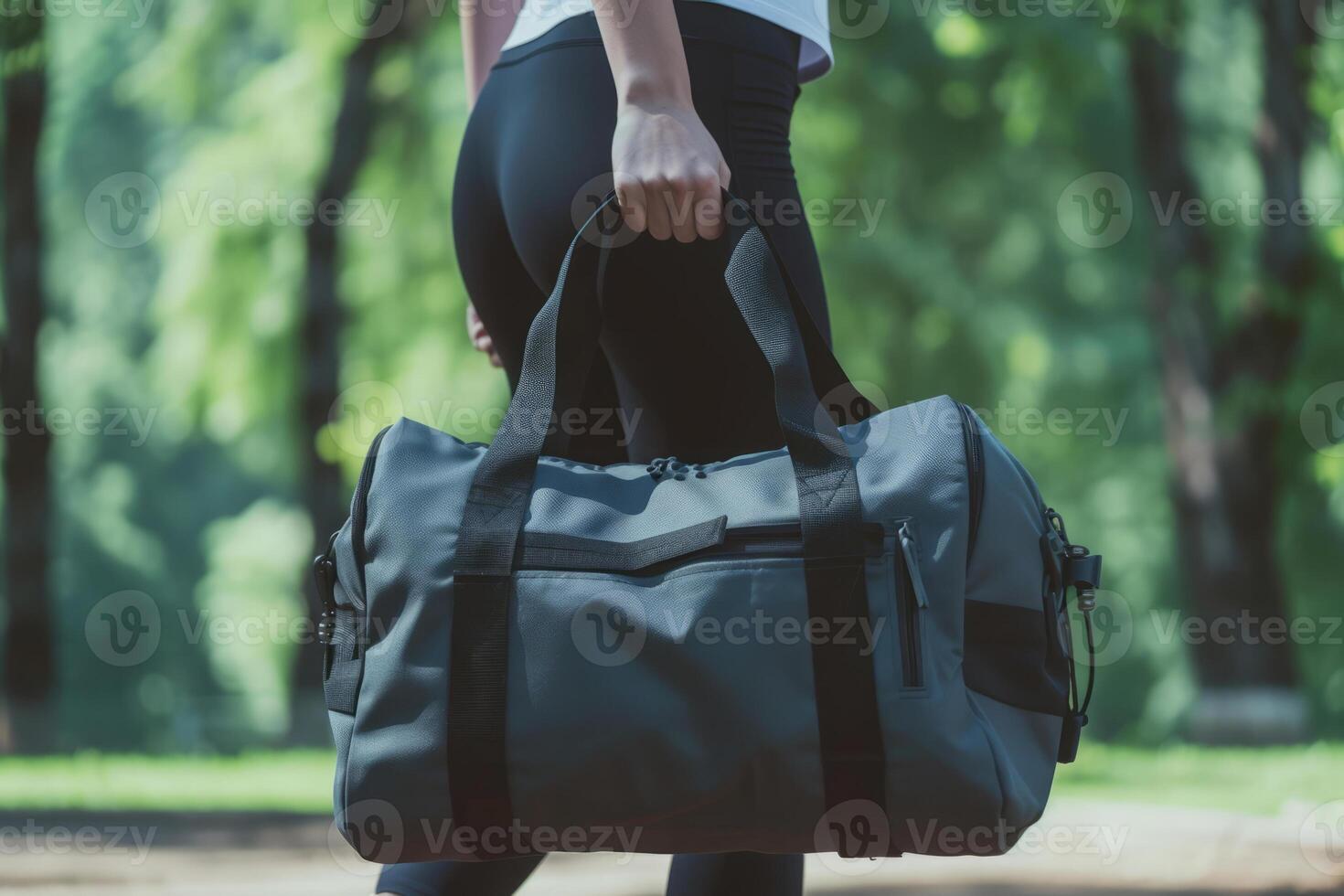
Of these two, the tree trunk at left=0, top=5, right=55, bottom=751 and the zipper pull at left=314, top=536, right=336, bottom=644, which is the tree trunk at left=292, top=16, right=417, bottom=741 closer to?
the tree trunk at left=0, top=5, right=55, bottom=751

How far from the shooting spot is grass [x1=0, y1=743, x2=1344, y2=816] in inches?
222

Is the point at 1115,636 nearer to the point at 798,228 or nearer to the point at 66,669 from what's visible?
the point at 798,228

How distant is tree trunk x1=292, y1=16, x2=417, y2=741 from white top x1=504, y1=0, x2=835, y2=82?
25.3ft

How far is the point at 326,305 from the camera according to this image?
30.8 ft

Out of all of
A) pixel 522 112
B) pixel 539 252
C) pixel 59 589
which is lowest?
pixel 59 589

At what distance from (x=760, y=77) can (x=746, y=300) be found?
33 centimetres

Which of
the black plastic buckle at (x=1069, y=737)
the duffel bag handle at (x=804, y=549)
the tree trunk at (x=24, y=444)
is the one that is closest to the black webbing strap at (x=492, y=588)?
the duffel bag handle at (x=804, y=549)

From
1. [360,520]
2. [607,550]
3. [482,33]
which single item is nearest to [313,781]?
[482,33]

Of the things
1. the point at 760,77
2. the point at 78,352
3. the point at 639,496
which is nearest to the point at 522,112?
the point at 760,77

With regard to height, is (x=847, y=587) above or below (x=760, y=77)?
below

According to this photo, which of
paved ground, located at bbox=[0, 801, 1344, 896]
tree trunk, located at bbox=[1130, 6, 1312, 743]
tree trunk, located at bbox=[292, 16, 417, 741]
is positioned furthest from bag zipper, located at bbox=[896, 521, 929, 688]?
tree trunk, located at bbox=[292, 16, 417, 741]

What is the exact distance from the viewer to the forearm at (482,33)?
2174mm

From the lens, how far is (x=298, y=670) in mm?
9555

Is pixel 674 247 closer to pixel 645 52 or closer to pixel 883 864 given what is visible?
pixel 645 52
